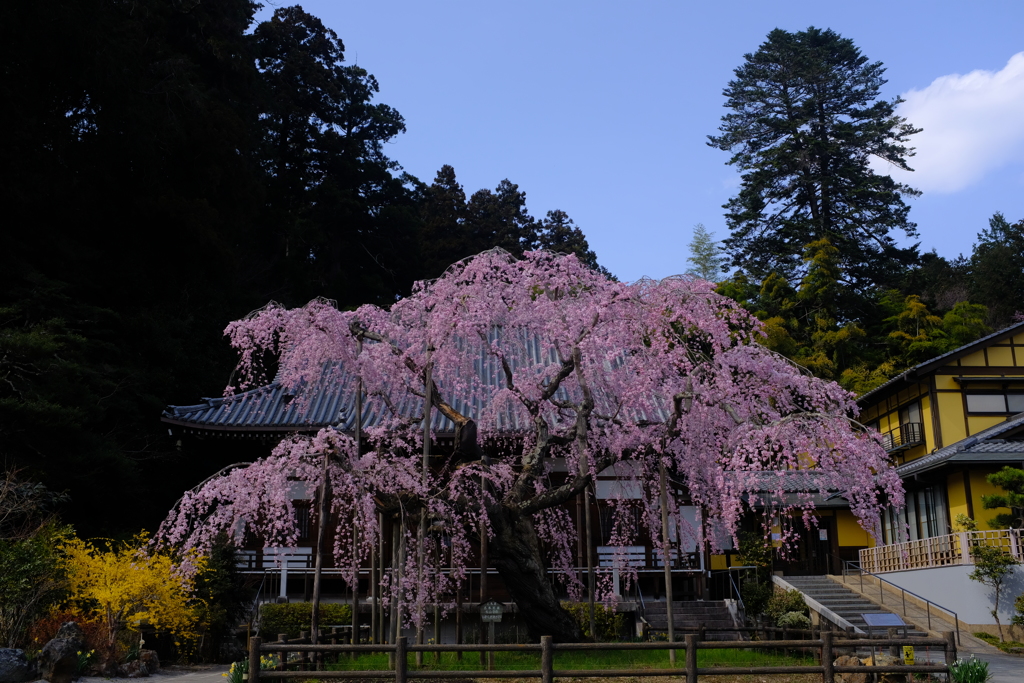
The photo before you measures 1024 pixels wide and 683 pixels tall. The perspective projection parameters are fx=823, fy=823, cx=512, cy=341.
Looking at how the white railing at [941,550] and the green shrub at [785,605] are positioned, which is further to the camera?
the green shrub at [785,605]

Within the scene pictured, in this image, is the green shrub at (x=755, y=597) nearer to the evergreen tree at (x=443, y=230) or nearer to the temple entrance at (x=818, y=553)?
the temple entrance at (x=818, y=553)

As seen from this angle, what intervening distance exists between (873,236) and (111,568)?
38.3 metres

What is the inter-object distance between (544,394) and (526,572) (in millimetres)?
2812

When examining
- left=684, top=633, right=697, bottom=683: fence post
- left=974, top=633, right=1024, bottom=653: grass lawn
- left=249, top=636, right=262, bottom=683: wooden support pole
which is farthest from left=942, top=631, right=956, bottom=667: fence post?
left=974, top=633, right=1024, bottom=653: grass lawn

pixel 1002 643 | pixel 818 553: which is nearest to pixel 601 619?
pixel 1002 643

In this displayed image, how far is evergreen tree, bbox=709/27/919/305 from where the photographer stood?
4103 centimetres

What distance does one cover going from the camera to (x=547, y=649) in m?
9.41

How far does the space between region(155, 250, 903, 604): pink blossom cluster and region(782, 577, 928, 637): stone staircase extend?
9018 millimetres

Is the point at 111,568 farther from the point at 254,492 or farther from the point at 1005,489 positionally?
the point at 1005,489

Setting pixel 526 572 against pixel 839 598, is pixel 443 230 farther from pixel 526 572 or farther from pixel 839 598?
pixel 526 572

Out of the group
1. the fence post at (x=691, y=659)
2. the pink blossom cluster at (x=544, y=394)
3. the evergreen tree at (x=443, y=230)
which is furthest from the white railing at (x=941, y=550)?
the evergreen tree at (x=443, y=230)

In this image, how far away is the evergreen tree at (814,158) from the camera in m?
41.0

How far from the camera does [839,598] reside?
2230 centimetres

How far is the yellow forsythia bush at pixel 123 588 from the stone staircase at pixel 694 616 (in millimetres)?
9722
